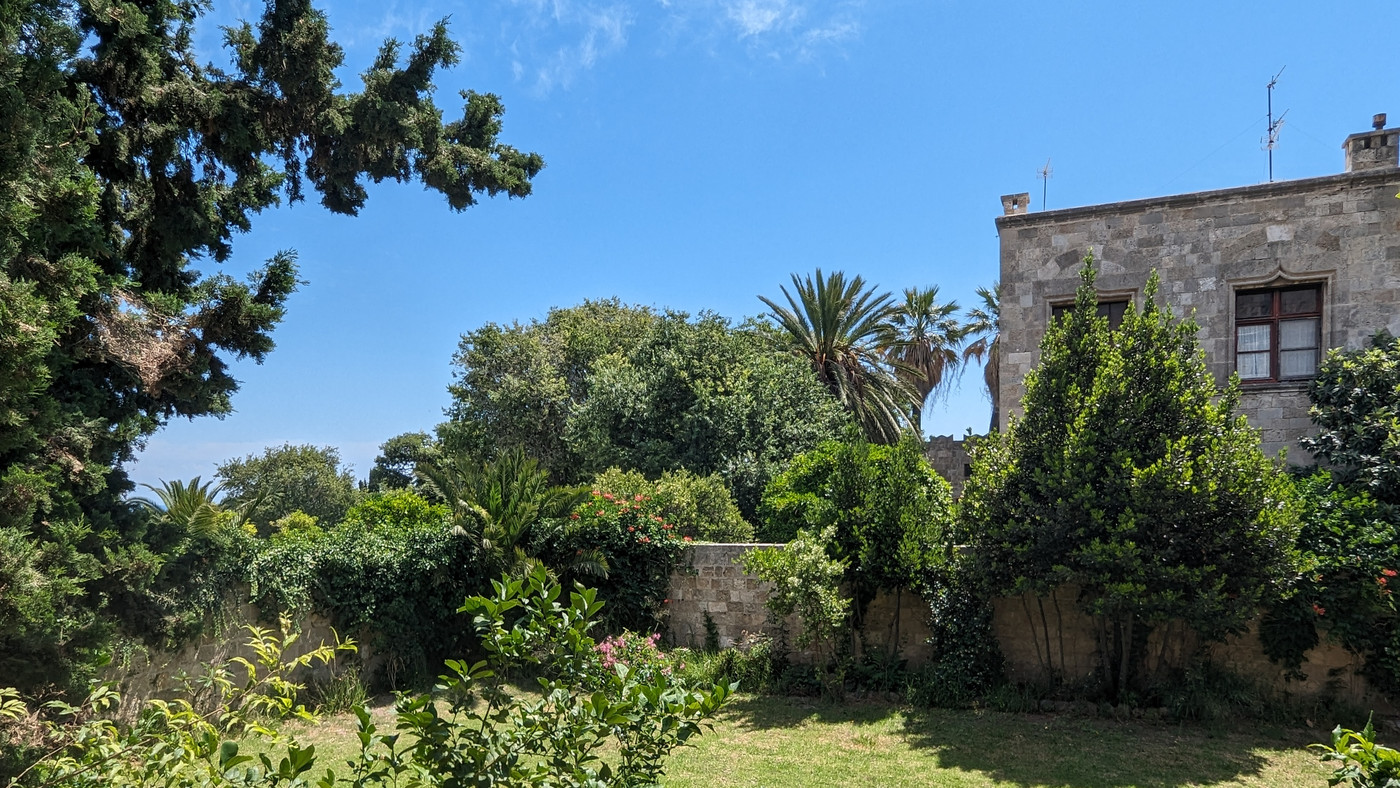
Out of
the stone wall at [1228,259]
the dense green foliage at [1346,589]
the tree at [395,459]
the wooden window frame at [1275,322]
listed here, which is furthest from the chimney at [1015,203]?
the tree at [395,459]

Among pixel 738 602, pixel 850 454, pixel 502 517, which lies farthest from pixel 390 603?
pixel 850 454

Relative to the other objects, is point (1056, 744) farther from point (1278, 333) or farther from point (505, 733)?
point (505, 733)

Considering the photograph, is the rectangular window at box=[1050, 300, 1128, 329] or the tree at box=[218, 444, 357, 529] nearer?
the rectangular window at box=[1050, 300, 1128, 329]

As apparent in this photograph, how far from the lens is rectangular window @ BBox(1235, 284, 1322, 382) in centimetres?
1027

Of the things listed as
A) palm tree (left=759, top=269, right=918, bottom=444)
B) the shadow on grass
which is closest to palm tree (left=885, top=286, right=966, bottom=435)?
palm tree (left=759, top=269, right=918, bottom=444)

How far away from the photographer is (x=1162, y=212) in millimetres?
10906

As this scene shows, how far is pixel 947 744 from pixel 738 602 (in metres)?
3.60

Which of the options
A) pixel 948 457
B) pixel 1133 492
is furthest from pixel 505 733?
pixel 948 457

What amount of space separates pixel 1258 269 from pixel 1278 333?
0.90 m

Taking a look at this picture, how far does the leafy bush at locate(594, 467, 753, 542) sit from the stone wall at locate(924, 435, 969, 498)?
7907mm

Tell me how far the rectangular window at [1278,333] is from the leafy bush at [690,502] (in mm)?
7639

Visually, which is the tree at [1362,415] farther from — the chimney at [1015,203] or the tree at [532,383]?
the tree at [532,383]

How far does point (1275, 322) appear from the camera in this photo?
10.4 meters

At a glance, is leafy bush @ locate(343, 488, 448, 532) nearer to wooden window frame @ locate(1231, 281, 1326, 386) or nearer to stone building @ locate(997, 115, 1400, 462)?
stone building @ locate(997, 115, 1400, 462)
